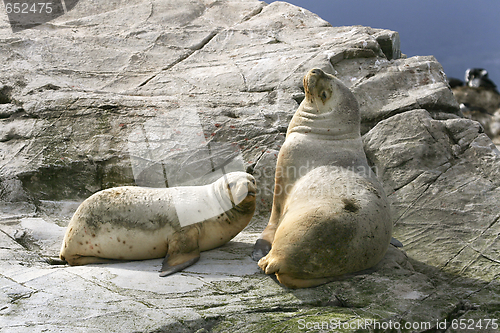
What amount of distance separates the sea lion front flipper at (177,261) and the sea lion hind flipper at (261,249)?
0.51 meters

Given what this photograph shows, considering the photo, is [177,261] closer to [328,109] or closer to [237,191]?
[237,191]

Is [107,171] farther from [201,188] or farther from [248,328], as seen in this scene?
[248,328]

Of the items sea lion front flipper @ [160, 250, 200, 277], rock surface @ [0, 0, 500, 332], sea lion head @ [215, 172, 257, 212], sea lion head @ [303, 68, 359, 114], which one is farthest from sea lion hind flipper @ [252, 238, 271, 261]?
sea lion head @ [303, 68, 359, 114]

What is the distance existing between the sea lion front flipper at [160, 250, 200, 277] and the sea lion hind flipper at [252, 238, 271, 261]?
51 centimetres

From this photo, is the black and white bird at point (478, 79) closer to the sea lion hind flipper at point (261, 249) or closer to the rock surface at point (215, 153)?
the rock surface at point (215, 153)

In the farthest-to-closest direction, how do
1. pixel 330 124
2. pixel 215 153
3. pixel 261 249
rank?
pixel 215 153, pixel 330 124, pixel 261 249

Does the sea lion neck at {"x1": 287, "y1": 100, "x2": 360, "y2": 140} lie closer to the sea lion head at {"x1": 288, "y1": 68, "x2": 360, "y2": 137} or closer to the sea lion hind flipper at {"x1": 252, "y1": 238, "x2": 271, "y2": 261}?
the sea lion head at {"x1": 288, "y1": 68, "x2": 360, "y2": 137}

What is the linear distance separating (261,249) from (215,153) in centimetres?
238

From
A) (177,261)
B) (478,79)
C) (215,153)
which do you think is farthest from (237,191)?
(478,79)

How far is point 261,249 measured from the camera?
4.15 metres

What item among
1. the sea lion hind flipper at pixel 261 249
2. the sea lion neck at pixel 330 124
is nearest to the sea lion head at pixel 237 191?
the sea lion hind flipper at pixel 261 249

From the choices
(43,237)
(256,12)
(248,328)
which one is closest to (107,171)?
(43,237)

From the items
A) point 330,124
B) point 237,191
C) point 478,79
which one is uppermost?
point 330,124

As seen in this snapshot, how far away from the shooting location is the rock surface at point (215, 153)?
10.5 feet
